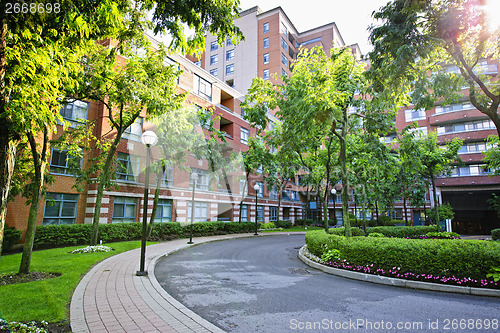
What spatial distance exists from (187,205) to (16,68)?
23270 mm

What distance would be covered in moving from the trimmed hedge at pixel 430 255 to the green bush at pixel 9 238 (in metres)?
16.5

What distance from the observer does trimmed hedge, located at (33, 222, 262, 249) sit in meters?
15.2

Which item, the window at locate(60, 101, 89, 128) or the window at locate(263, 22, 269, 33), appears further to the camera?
the window at locate(263, 22, 269, 33)

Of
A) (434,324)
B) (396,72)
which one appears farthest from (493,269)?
(396,72)

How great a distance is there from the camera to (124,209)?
21.4 meters

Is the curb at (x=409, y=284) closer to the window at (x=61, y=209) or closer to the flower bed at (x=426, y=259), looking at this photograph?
the flower bed at (x=426, y=259)

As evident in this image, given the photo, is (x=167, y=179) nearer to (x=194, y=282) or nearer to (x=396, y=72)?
(x=194, y=282)

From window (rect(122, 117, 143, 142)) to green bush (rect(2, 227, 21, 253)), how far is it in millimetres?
9531

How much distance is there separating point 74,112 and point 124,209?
25.7 feet

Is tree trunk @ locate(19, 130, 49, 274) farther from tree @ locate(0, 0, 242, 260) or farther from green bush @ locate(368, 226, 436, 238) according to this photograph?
green bush @ locate(368, 226, 436, 238)

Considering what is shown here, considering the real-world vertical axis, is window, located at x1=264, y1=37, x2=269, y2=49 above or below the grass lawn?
above

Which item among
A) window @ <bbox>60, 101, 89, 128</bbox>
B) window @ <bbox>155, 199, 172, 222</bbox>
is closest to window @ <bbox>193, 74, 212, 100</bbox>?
window @ <bbox>60, 101, 89, 128</bbox>

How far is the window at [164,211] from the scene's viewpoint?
24.2 meters

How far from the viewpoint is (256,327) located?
4828mm
